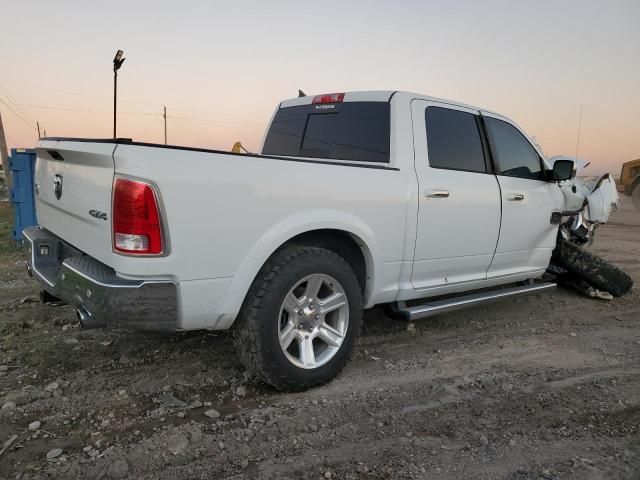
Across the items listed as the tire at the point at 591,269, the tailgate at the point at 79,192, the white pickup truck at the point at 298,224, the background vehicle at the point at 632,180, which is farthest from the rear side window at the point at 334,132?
the background vehicle at the point at 632,180

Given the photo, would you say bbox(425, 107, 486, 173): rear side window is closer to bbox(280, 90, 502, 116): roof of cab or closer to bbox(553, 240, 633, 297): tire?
bbox(280, 90, 502, 116): roof of cab

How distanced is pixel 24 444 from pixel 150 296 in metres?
0.98

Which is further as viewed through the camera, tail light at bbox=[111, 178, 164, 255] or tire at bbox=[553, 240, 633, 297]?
tire at bbox=[553, 240, 633, 297]

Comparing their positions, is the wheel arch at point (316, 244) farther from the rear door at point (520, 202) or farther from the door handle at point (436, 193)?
the rear door at point (520, 202)

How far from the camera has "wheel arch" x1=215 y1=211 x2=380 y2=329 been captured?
9.30 ft

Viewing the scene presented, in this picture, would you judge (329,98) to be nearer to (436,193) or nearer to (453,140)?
(453,140)

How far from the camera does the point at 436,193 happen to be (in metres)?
3.73

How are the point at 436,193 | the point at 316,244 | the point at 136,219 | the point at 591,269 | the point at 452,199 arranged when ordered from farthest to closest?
the point at 591,269, the point at 452,199, the point at 436,193, the point at 316,244, the point at 136,219

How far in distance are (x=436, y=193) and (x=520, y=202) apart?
124 centimetres

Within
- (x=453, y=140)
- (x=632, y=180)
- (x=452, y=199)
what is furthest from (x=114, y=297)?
(x=632, y=180)

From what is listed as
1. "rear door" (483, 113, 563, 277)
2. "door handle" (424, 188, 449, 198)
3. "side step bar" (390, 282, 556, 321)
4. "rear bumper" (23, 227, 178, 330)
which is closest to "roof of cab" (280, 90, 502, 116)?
"rear door" (483, 113, 563, 277)

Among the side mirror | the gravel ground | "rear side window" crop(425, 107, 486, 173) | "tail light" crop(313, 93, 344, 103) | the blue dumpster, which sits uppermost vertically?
"tail light" crop(313, 93, 344, 103)

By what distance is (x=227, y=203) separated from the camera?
2.69 meters

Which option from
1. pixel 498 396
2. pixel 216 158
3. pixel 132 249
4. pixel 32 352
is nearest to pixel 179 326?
pixel 132 249
